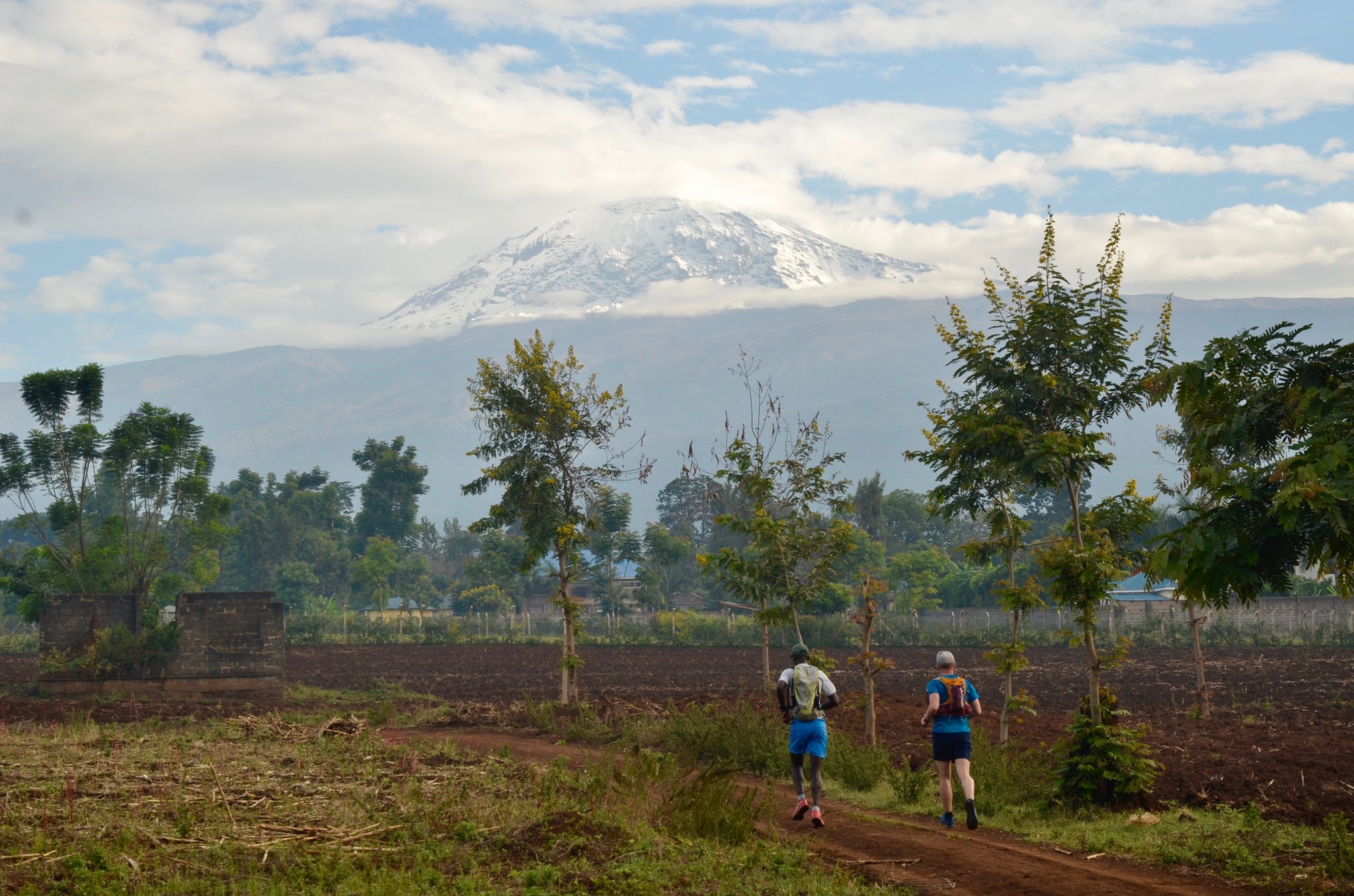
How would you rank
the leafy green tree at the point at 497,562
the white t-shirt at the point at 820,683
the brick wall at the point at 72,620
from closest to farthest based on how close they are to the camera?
the white t-shirt at the point at 820,683 < the brick wall at the point at 72,620 < the leafy green tree at the point at 497,562

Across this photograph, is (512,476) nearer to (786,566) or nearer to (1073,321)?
(786,566)

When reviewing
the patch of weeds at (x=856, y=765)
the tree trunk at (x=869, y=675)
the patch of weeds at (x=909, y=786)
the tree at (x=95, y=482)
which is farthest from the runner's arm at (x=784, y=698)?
the tree at (x=95, y=482)

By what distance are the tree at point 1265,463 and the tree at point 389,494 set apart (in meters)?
87.0

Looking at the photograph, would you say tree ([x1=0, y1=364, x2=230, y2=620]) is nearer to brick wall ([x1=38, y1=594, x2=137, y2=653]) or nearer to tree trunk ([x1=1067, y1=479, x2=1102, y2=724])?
brick wall ([x1=38, y1=594, x2=137, y2=653])

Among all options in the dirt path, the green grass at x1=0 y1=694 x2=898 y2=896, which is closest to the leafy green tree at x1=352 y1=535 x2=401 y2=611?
the green grass at x1=0 y1=694 x2=898 y2=896

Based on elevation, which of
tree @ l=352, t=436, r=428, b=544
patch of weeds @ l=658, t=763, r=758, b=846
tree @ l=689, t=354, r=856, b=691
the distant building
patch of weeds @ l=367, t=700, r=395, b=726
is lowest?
the distant building

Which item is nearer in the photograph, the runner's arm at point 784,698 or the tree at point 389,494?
the runner's arm at point 784,698

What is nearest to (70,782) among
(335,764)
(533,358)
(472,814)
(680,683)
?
(335,764)

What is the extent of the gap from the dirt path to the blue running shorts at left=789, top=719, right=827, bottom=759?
0.76 meters

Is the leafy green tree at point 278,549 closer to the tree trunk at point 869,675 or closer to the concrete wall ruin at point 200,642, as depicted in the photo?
the concrete wall ruin at point 200,642

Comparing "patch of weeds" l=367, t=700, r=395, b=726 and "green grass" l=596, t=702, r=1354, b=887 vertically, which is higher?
"green grass" l=596, t=702, r=1354, b=887

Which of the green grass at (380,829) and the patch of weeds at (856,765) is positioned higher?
the green grass at (380,829)

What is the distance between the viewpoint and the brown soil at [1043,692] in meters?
13.7

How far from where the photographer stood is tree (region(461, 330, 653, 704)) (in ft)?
81.7
